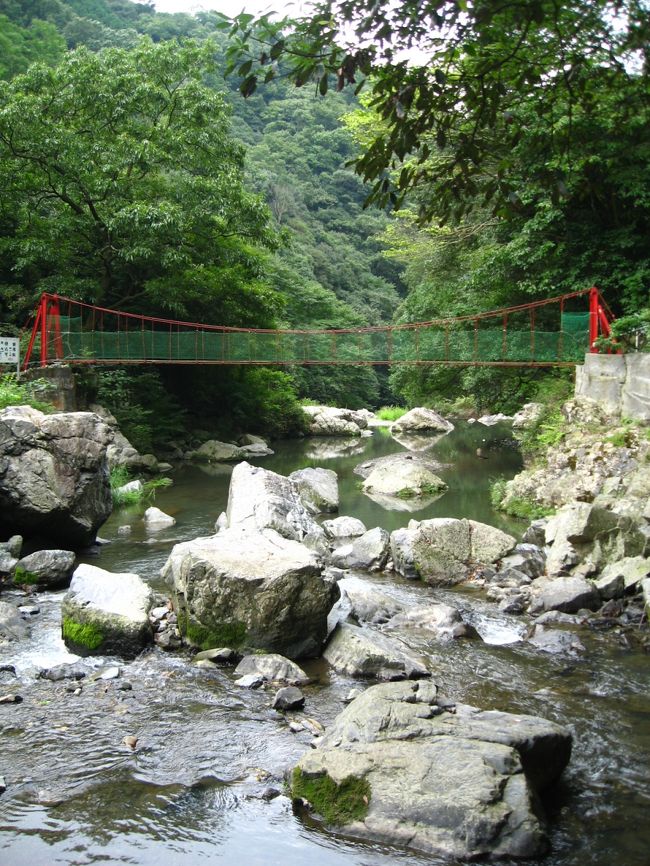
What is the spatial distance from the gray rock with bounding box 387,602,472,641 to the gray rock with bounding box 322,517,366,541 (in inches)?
130

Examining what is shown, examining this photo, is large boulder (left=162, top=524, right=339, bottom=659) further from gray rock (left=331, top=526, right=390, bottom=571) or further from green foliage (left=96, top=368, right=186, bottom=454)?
green foliage (left=96, top=368, right=186, bottom=454)

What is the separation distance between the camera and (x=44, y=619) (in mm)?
6453

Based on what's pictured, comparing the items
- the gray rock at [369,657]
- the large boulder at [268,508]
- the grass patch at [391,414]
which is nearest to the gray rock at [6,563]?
the large boulder at [268,508]

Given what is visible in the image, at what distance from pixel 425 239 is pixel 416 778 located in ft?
66.5

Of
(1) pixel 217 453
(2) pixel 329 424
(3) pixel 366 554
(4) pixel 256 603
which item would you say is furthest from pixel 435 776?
(2) pixel 329 424

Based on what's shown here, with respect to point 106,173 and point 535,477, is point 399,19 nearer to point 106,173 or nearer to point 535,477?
point 535,477

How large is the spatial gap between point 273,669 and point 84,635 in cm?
143

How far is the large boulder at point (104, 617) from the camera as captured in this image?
18.8ft

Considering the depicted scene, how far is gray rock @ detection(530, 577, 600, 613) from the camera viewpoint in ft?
22.6

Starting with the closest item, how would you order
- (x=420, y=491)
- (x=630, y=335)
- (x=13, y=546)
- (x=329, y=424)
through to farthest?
(x=13, y=546), (x=630, y=335), (x=420, y=491), (x=329, y=424)

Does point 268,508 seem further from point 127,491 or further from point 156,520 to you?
point 127,491

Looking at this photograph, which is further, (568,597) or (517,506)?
(517,506)

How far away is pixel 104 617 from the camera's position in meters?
5.78

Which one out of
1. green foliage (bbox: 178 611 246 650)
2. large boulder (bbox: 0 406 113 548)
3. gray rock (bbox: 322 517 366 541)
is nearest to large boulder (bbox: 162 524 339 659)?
green foliage (bbox: 178 611 246 650)
